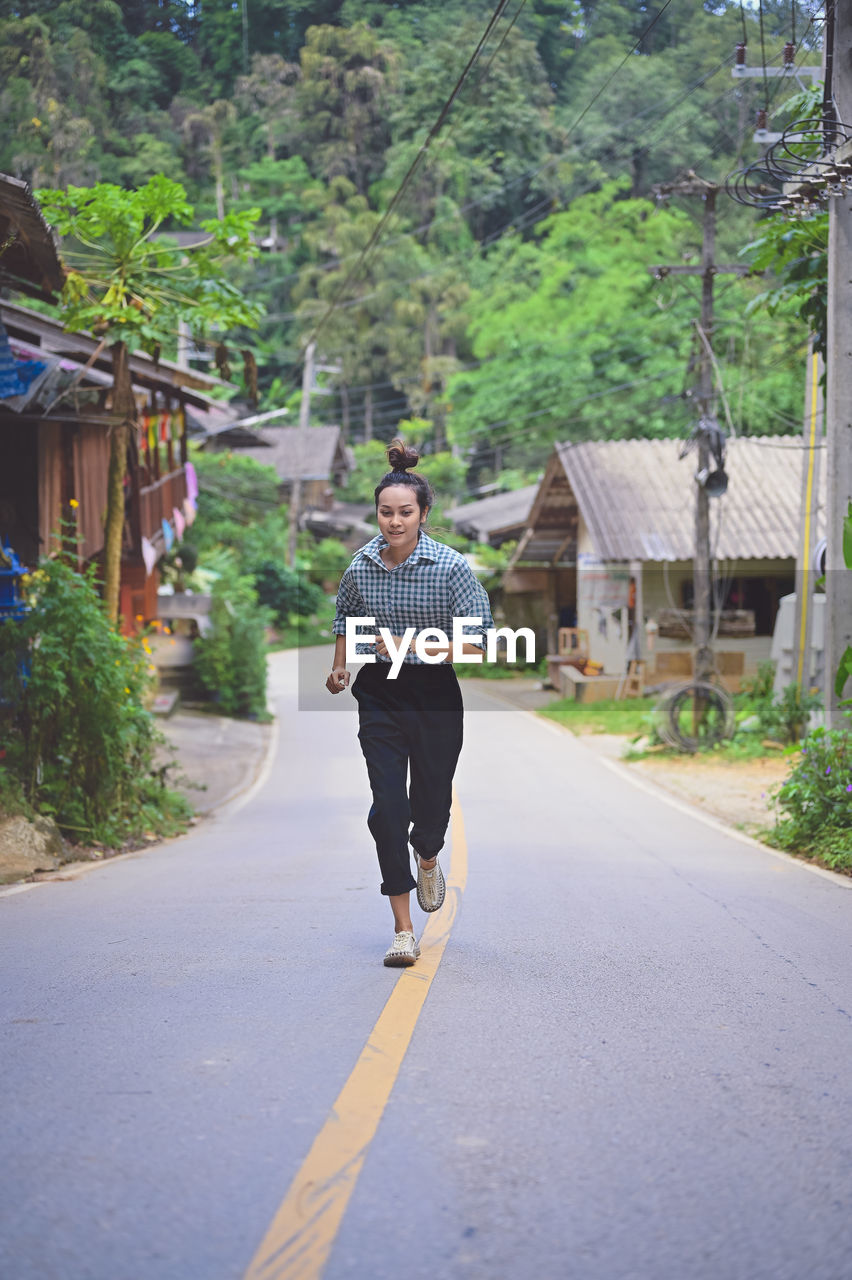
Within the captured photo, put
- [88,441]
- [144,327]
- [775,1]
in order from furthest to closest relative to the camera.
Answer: [88,441] < [775,1] < [144,327]

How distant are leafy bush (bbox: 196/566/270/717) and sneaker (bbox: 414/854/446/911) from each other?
21116mm

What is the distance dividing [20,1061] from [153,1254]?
1.54 meters

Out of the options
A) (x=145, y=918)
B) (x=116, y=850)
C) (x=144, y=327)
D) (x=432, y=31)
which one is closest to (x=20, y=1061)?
(x=145, y=918)

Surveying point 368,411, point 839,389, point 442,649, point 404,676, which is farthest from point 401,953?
point 368,411

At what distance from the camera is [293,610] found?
51969mm

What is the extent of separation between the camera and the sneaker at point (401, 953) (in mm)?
5523

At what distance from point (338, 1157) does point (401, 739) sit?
7.84ft

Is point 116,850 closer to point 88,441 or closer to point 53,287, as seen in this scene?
point 53,287

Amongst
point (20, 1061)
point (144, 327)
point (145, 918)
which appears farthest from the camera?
point (144, 327)

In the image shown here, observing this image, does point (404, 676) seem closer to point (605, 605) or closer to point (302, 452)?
point (605, 605)

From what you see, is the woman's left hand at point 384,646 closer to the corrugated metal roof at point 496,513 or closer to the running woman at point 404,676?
the running woman at point 404,676

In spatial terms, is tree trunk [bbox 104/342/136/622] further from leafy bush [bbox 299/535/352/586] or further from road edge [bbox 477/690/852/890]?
leafy bush [bbox 299/535/352/586]

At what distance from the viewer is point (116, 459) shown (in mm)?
13039

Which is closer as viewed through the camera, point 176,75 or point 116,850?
point 116,850
